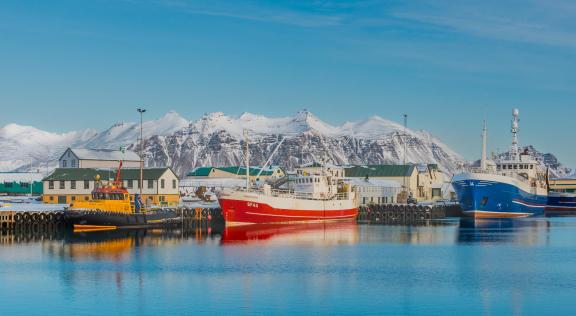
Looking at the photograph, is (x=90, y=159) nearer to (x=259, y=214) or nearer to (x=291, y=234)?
(x=259, y=214)

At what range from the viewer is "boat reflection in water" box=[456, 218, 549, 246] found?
71.1 m

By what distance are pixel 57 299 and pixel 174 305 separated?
569 centimetres

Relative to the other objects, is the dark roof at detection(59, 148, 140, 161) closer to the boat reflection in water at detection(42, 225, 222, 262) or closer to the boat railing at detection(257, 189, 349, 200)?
the boat railing at detection(257, 189, 349, 200)

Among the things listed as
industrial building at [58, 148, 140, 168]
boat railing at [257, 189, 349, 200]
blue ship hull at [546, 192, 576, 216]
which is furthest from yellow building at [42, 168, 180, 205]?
blue ship hull at [546, 192, 576, 216]

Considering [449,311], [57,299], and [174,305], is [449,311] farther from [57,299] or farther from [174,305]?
[57,299]

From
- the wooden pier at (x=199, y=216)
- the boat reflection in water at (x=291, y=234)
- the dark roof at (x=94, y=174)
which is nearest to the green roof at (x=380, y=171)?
the wooden pier at (x=199, y=216)

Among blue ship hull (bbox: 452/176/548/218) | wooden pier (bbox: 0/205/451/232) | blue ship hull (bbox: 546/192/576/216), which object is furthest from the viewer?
blue ship hull (bbox: 546/192/576/216)

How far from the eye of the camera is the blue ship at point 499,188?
10912cm

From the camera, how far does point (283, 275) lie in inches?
1800

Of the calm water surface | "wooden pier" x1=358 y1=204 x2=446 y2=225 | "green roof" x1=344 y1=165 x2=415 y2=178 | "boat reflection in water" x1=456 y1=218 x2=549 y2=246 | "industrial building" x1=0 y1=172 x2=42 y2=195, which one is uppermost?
"green roof" x1=344 y1=165 x2=415 y2=178

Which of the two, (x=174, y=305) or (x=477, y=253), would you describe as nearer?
(x=174, y=305)

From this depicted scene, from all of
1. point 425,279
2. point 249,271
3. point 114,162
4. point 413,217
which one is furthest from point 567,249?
point 114,162

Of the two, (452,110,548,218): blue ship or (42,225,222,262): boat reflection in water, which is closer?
(42,225,222,262): boat reflection in water

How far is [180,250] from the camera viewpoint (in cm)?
5966
